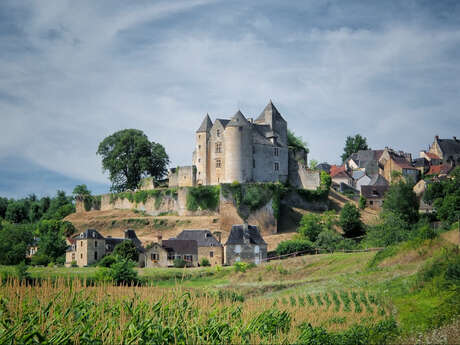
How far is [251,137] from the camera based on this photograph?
63.6m

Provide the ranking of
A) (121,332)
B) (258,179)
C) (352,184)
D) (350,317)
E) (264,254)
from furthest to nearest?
1. (352,184)
2. (258,179)
3. (264,254)
4. (350,317)
5. (121,332)

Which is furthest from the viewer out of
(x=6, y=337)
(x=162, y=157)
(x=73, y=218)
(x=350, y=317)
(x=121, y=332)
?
(x=162, y=157)

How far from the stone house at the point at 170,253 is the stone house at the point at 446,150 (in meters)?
53.5

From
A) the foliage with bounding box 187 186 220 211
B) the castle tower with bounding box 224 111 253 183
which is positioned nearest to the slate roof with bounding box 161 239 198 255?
Result: the foliage with bounding box 187 186 220 211

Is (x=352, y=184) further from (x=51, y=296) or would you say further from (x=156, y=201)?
(x=51, y=296)

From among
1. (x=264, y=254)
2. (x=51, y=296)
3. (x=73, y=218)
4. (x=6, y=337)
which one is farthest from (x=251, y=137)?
(x=6, y=337)

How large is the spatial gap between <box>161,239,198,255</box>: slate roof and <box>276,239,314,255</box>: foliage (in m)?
7.81

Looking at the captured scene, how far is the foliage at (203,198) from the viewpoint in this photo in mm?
59969

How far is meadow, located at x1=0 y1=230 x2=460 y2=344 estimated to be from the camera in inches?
474

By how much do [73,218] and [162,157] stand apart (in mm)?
14471

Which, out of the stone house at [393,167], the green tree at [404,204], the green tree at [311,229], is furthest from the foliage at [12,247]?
the stone house at [393,167]

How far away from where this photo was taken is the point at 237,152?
61.8 meters

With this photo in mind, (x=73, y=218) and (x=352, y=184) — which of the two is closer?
(x=73, y=218)

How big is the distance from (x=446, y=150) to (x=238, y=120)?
1730 inches
